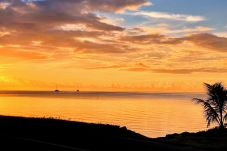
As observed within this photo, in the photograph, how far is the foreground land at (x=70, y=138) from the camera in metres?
15.3

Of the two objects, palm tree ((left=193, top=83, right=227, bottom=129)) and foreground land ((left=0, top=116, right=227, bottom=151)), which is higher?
palm tree ((left=193, top=83, right=227, bottom=129))

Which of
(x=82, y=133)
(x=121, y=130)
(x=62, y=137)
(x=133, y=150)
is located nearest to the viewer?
(x=133, y=150)

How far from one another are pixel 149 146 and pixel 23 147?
4800mm

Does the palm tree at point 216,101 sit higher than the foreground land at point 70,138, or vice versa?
the palm tree at point 216,101

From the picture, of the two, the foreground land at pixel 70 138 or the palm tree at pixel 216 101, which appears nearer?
the foreground land at pixel 70 138

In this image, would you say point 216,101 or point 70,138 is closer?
point 70,138

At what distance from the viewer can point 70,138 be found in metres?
17.7

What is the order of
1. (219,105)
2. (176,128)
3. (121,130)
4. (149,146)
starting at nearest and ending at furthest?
(149,146), (121,130), (219,105), (176,128)

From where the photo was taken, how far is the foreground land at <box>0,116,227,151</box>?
50.1 feet

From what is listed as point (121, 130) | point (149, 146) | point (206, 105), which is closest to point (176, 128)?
point (206, 105)

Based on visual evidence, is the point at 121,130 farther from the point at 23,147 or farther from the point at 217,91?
the point at 217,91

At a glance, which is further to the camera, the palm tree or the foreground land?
the palm tree

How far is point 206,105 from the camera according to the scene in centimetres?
3791

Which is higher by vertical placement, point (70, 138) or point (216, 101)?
point (216, 101)
